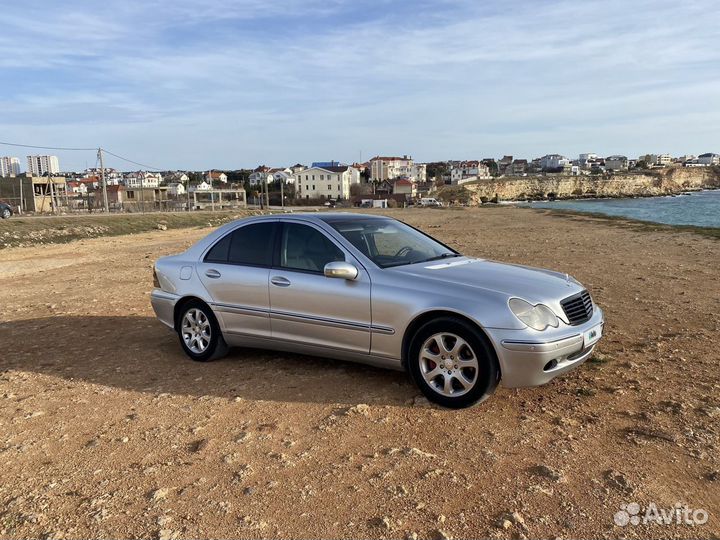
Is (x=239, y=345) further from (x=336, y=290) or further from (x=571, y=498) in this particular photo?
(x=571, y=498)

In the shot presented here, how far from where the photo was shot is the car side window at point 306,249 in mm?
5184

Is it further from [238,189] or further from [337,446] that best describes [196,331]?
[238,189]

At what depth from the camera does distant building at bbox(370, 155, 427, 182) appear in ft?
565

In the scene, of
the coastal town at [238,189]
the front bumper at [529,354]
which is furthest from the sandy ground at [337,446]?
the coastal town at [238,189]

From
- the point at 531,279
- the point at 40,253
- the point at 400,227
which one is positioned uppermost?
the point at 400,227

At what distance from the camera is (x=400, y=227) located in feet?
19.8

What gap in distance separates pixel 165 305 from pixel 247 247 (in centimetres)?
126

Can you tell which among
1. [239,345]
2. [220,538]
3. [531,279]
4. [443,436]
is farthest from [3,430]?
[531,279]

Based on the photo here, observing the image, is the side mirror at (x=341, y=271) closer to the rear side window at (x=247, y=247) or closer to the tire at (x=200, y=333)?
the rear side window at (x=247, y=247)

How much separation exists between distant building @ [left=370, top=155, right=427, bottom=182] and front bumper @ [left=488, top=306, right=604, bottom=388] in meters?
164

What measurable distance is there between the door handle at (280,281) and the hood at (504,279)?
1.06 meters

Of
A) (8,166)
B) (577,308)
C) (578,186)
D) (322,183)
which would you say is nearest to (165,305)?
(577,308)

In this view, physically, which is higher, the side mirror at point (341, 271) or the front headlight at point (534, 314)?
the side mirror at point (341, 271)

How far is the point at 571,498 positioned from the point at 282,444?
Answer: 1.87 metres
